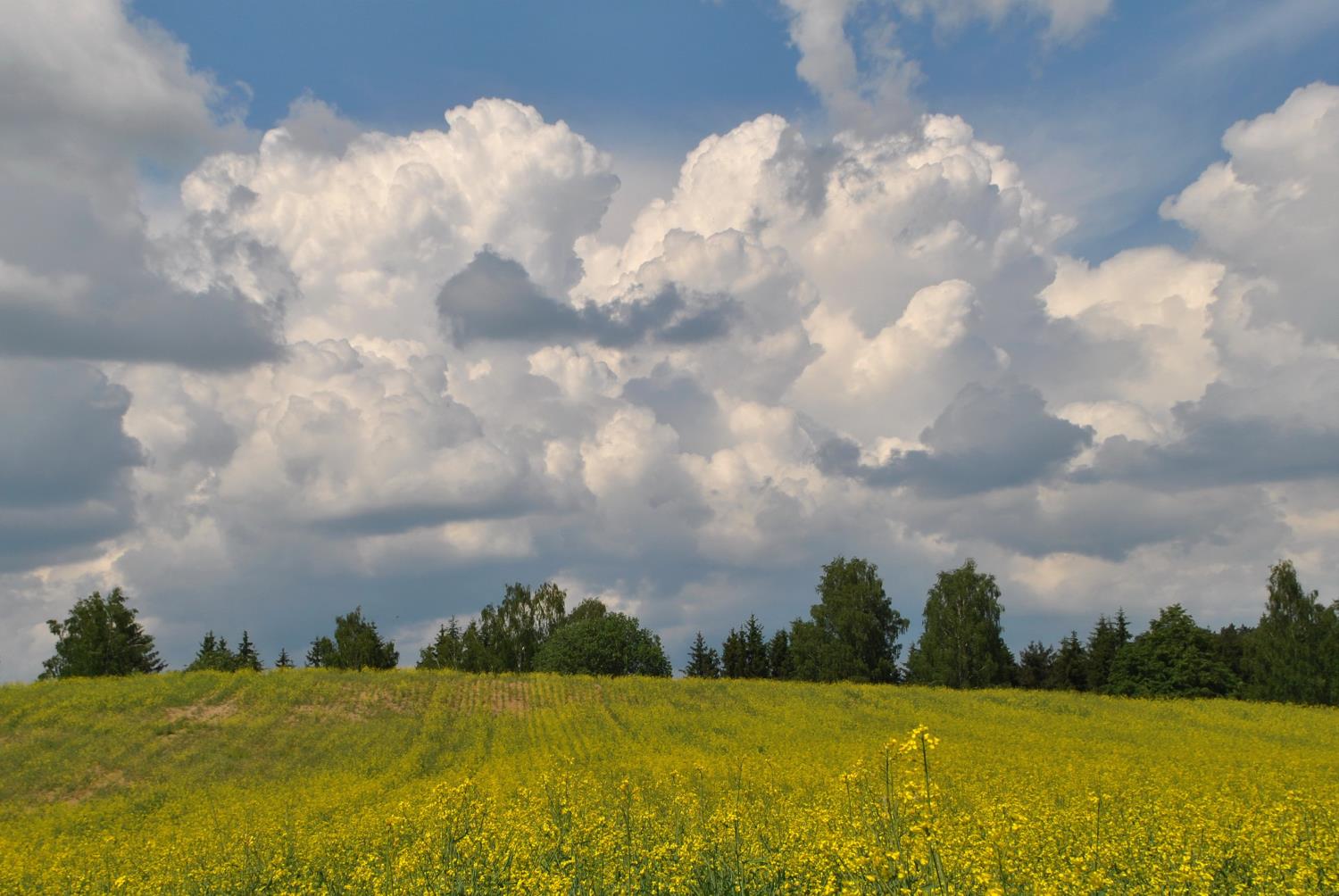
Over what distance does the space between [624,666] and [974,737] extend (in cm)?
5109

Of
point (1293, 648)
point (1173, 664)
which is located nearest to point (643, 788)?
point (1173, 664)

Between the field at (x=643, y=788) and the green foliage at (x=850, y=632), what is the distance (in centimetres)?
2679

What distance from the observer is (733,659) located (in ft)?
315

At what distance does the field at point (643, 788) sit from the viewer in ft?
32.7

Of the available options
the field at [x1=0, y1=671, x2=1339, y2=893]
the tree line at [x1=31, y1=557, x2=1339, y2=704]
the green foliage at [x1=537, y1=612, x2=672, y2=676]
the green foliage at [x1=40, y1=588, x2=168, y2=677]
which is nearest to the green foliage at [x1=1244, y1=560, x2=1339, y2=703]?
the tree line at [x1=31, y1=557, x2=1339, y2=704]

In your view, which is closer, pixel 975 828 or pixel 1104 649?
pixel 975 828

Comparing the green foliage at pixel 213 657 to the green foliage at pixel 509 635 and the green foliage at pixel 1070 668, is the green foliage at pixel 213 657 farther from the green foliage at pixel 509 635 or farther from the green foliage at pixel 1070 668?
the green foliage at pixel 1070 668

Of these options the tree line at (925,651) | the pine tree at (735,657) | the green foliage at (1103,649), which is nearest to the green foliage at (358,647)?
the tree line at (925,651)

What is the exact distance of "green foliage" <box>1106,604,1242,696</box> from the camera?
71.9 metres

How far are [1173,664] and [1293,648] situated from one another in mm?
9741

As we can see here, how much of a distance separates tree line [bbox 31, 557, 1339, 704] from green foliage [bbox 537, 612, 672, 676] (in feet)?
0.41

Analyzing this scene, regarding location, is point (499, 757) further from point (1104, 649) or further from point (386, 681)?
point (1104, 649)

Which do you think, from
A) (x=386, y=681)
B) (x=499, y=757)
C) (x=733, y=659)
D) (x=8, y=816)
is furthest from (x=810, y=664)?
(x=8, y=816)

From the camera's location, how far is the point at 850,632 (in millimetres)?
85938
